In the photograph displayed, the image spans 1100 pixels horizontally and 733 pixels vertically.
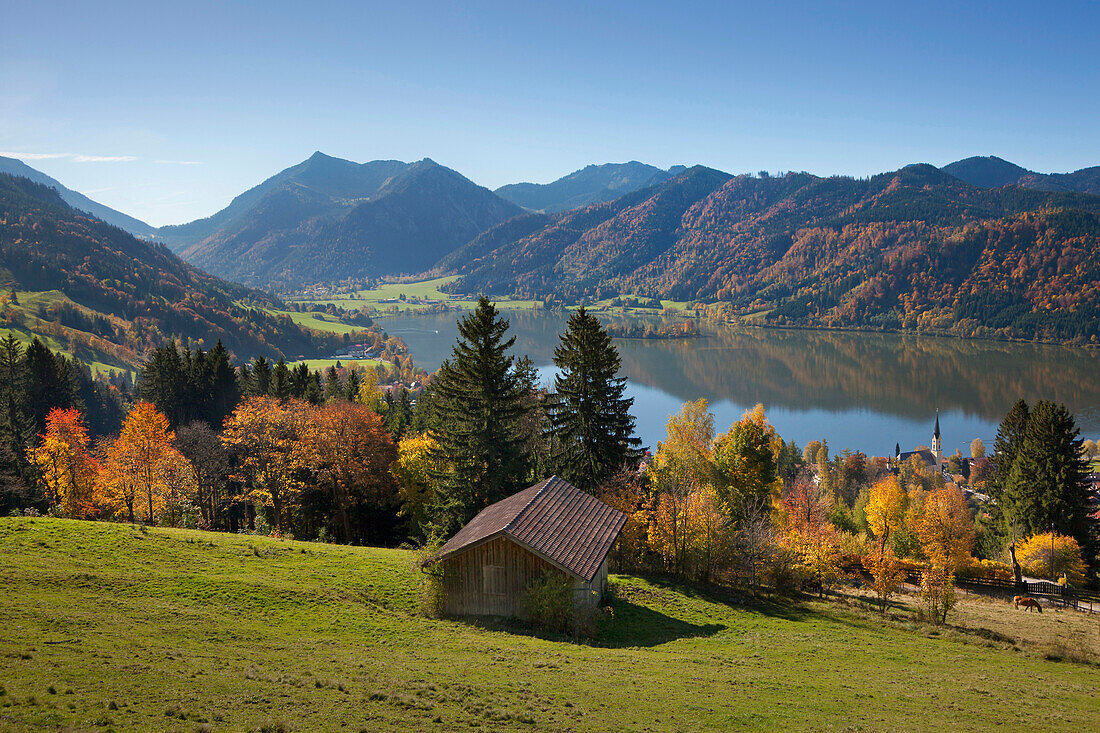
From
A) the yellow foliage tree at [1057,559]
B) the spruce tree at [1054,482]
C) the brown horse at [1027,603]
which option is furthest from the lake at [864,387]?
the brown horse at [1027,603]

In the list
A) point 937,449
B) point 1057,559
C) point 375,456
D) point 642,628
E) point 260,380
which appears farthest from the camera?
point 937,449

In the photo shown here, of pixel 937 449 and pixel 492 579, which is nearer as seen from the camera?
pixel 492 579

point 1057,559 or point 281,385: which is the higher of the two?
point 281,385

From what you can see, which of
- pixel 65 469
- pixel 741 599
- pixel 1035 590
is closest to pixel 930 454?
pixel 1035 590

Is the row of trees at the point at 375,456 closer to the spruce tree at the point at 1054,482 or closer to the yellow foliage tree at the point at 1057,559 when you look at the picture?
the yellow foliage tree at the point at 1057,559

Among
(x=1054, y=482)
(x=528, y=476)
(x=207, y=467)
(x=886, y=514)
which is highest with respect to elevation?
(x=207, y=467)

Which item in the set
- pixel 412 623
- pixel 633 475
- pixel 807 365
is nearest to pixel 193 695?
pixel 412 623

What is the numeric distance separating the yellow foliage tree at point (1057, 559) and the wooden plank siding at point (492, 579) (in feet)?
111

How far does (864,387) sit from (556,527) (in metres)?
150

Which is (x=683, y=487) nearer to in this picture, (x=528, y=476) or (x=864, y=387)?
(x=528, y=476)

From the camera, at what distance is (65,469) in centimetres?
3991

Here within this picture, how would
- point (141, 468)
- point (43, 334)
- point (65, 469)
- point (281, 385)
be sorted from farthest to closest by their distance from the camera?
point (43, 334)
point (281, 385)
point (65, 469)
point (141, 468)

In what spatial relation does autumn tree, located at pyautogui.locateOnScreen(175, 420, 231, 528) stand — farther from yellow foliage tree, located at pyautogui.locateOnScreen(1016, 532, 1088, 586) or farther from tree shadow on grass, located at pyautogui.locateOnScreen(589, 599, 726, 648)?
yellow foliage tree, located at pyautogui.locateOnScreen(1016, 532, 1088, 586)

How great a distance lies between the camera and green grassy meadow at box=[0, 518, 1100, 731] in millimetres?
10258
